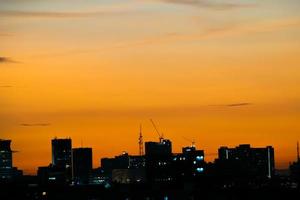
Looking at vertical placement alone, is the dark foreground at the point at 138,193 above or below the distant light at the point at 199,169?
below

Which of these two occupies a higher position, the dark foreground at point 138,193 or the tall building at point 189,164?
the tall building at point 189,164

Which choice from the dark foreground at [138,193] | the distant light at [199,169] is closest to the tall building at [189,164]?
the distant light at [199,169]

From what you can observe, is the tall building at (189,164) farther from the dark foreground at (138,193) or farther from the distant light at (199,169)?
the dark foreground at (138,193)

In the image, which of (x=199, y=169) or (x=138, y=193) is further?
(x=199, y=169)

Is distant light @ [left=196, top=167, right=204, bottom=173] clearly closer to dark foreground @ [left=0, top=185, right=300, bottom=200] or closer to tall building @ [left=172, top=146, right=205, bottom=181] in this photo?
tall building @ [left=172, top=146, right=205, bottom=181]

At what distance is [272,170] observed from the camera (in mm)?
184875

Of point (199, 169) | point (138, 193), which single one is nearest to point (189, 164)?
point (199, 169)

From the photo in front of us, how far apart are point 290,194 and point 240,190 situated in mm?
12604

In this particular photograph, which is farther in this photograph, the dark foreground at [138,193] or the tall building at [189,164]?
the tall building at [189,164]

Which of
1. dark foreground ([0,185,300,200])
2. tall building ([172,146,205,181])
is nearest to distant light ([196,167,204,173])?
tall building ([172,146,205,181])

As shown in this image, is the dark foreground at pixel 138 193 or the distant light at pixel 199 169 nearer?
the dark foreground at pixel 138 193

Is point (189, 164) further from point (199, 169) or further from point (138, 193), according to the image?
point (138, 193)

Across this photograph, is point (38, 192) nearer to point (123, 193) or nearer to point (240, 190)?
point (123, 193)

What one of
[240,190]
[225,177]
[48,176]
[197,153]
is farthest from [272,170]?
[240,190]
